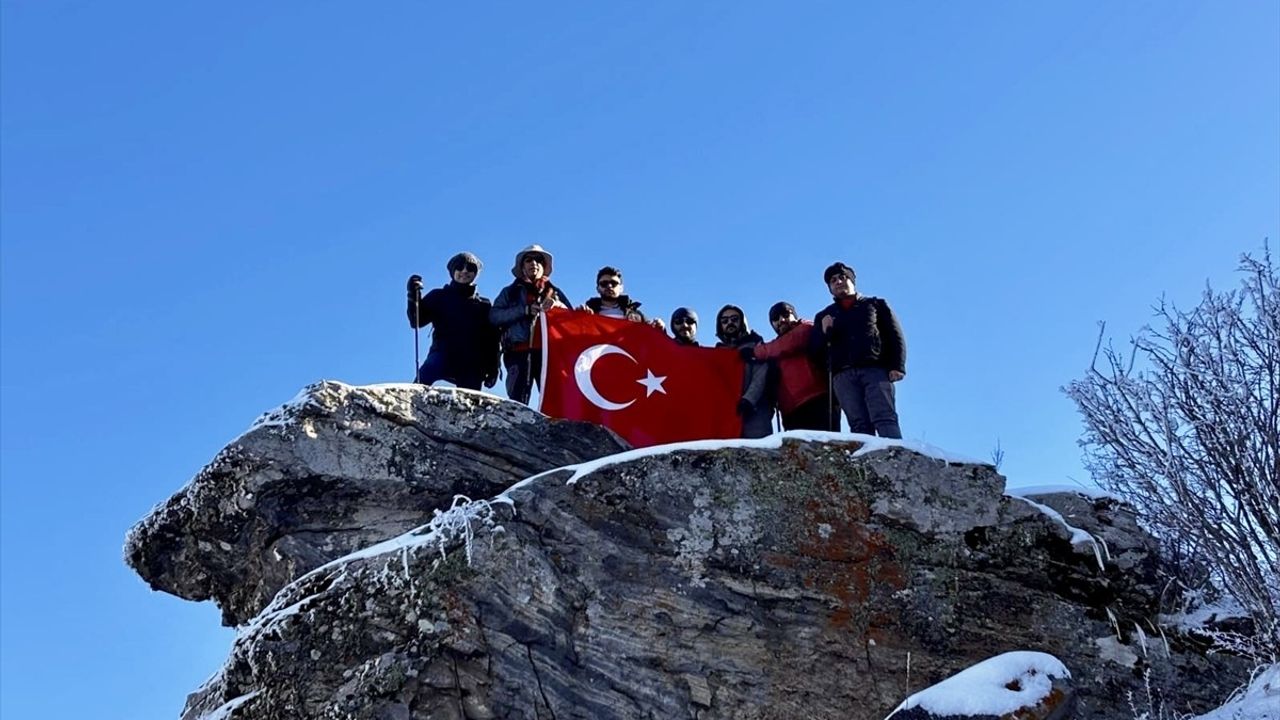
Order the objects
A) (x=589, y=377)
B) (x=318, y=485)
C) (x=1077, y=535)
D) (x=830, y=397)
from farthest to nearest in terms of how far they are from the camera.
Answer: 1. (x=589, y=377)
2. (x=830, y=397)
3. (x=318, y=485)
4. (x=1077, y=535)

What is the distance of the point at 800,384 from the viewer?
513 inches

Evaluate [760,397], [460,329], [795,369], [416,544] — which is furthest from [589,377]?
[416,544]

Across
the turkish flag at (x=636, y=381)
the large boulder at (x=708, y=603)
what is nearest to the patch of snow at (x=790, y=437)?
the large boulder at (x=708, y=603)

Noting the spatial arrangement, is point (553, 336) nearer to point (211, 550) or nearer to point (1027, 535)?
point (211, 550)

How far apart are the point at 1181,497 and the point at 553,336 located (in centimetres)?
596

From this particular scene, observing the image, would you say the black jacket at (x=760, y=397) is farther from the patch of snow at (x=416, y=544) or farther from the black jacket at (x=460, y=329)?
the patch of snow at (x=416, y=544)

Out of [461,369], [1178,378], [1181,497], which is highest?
[461,369]

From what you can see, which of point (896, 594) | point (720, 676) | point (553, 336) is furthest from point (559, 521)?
point (553, 336)

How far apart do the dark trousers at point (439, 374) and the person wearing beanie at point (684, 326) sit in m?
2.13

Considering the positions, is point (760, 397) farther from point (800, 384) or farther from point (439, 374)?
point (439, 374)

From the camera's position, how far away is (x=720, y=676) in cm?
988

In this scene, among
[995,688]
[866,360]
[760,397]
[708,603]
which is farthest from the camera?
[760,397]

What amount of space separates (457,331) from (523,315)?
0.66 metres

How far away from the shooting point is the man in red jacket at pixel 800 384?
13.0 meters
